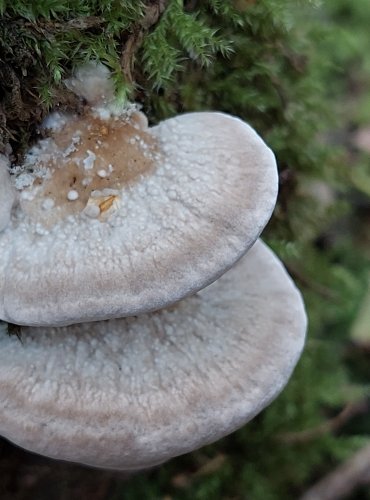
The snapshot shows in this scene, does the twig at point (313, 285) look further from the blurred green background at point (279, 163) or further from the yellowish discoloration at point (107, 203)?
the yellowish discoloration at point (107, 203)

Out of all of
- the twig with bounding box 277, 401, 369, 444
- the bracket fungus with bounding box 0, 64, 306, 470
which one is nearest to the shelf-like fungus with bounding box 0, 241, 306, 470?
the bracket fungus with bounding box 0, 64, 306, 470

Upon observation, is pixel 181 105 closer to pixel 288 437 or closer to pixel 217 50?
pixel 217 50

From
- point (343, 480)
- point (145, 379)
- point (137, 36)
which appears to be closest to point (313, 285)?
point (343, 480)

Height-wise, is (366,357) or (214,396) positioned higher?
(214,396)

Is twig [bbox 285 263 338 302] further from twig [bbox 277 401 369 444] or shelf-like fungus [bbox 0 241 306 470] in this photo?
shelf-like fungus [bbox 0 241 306 470]

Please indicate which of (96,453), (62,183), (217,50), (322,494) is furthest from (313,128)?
(322,494)

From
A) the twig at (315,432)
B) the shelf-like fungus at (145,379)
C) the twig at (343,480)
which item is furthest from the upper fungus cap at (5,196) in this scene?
the twig at (343,480)

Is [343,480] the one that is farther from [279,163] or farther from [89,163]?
[89,163]
